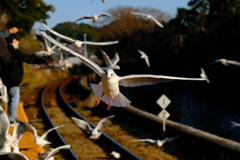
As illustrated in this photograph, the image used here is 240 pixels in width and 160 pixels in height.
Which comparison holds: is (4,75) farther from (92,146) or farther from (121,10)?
(121,10)

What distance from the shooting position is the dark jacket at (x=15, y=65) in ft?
23.5

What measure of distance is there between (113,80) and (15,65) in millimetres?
3285

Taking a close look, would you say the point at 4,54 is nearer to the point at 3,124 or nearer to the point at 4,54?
the point at 4,54

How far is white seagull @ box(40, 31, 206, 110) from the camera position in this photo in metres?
4.45

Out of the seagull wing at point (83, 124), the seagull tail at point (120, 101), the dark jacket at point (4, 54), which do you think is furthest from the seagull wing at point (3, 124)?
the seagull wing at point (83, 124)

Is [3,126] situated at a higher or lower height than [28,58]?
lower

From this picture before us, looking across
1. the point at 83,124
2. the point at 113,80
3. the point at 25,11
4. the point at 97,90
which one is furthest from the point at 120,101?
the point at 25,11

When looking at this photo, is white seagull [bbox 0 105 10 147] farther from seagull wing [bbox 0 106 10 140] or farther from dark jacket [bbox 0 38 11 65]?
dark jacket [bbox 0 38 11 65]

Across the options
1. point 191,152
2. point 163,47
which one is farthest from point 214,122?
point 163,47

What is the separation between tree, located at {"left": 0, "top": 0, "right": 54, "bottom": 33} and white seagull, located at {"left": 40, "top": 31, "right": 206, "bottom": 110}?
28.3 metres

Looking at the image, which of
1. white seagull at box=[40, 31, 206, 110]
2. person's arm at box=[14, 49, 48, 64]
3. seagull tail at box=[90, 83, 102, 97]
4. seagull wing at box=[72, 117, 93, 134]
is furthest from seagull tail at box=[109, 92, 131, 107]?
seagull wing at box=[72, 117, 93, 134]

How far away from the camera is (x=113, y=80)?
14.5 feet

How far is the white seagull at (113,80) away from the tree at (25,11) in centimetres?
2831

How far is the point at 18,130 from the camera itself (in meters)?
6.01
